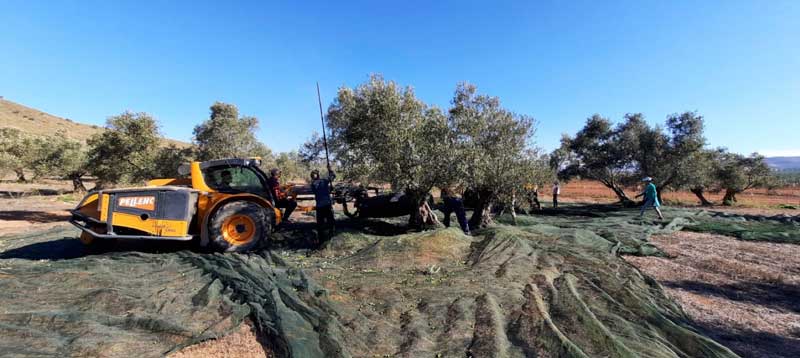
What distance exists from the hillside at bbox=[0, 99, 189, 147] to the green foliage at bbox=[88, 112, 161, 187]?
5124 centimetres

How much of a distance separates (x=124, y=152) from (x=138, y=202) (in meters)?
7.41

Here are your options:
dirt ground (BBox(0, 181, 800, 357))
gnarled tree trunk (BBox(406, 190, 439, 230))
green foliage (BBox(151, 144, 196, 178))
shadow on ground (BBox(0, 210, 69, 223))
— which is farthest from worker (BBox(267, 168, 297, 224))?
shadow on ground (BBox(0, 210, 69, 223))

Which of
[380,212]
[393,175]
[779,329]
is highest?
[393,175]

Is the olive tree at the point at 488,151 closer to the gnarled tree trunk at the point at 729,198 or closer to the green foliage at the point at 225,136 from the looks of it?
the green foliage at the point at 225,136

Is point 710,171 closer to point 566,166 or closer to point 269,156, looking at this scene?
point 566,166

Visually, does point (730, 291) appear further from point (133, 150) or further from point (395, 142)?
point (133, 150)

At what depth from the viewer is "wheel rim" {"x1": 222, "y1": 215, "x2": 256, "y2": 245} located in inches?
285

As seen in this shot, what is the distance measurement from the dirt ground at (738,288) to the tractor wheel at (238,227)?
23.6ft

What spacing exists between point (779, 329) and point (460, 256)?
424 cm

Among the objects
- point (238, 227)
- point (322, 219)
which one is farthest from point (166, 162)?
point (322, 219)

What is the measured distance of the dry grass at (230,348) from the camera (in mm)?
3260

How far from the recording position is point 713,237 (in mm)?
9281

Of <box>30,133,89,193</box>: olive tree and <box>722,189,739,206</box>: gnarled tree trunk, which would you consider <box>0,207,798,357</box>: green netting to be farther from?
<box>30,133,89,193</box>: olive tree

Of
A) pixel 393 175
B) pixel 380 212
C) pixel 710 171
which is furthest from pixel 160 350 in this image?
pixel 710 171
